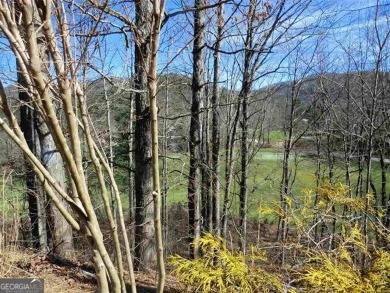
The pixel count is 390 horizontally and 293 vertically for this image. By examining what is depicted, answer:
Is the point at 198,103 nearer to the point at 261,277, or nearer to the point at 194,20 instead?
the point at 194,20

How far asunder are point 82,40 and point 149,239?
4.40 meters

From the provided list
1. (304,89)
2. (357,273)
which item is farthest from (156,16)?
(304,89)

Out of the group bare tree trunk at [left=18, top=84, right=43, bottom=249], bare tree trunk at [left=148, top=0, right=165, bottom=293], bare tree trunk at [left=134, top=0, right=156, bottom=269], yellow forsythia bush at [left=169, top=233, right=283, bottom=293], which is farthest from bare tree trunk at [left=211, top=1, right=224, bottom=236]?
bare tree trunk at [left=148, top=0, right=165, bottom=293]

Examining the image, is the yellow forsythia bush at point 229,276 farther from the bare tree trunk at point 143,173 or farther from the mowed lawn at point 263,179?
the bare tree trunk at point 143,173

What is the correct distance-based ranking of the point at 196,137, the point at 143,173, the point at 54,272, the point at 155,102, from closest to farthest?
the point at 155,102
the point at 54,272
the point at 143,173
the point at 196,137

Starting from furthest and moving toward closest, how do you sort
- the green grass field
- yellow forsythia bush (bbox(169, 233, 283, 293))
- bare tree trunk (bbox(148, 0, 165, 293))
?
the green grass field
yellow forsythia bush (bbox(169, 233, 283, 293))
bare tree trunk (bbox(148, 0, 165, 293))

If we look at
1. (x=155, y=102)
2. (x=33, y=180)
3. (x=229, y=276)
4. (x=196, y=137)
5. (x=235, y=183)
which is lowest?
(x=235, y=183)

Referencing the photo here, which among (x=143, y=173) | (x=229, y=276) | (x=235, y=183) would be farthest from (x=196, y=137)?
(x=235, y=183)

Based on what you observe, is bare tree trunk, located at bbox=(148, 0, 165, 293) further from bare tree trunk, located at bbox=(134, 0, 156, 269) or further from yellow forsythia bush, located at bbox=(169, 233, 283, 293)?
bare tree trunk, located at bbox=(134, 0, 156, 269)

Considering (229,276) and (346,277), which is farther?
(229,276)

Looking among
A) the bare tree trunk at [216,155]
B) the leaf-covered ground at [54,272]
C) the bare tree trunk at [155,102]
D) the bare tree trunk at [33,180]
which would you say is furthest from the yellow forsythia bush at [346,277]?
the bare tree trunk at [33,180]

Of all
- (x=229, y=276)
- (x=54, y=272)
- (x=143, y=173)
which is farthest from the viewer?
(x=143, y=173)

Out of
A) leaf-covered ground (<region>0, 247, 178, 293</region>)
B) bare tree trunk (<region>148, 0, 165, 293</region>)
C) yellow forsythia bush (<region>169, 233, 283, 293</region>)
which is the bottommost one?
leaf-covered ground (<region>0, 247, 178, 293</region>)

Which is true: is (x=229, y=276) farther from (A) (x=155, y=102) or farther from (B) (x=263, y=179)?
(B) (x=263, y=179)
